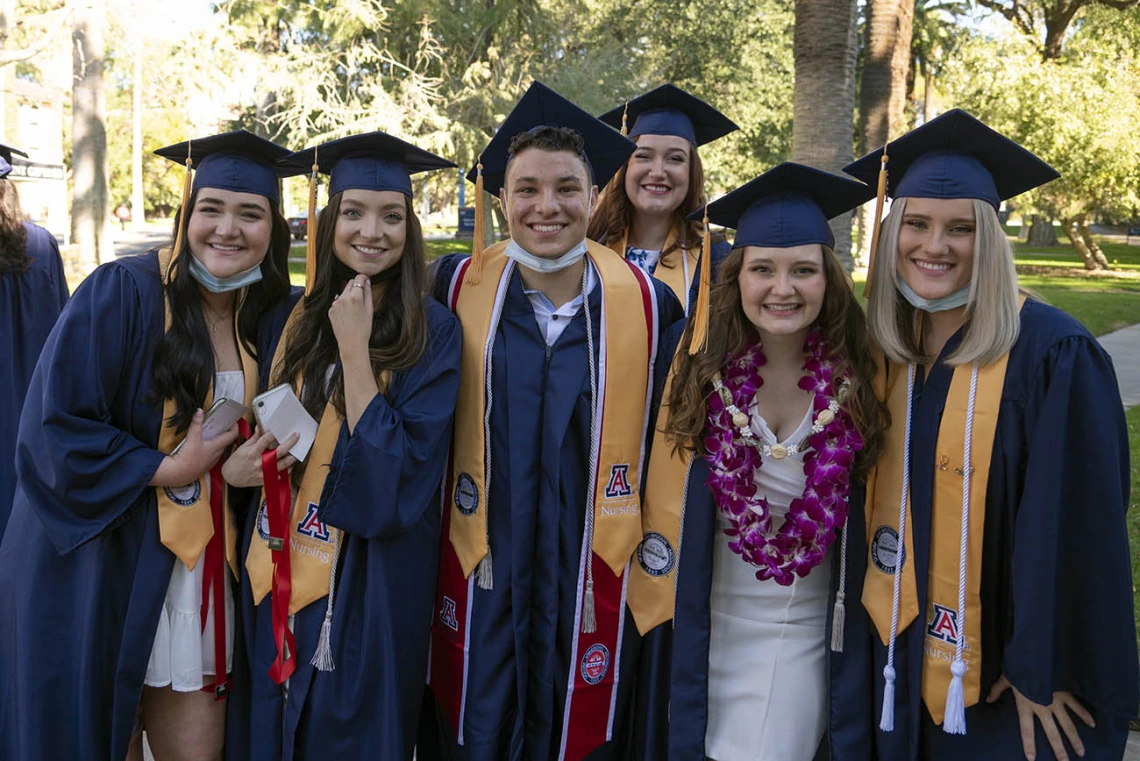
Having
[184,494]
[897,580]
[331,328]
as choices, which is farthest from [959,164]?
[184,494]

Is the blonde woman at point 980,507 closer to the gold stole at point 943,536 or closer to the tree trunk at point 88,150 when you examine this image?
the gold stole at point 943,536

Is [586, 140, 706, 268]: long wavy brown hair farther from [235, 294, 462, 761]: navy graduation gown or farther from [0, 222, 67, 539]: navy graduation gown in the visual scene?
[0, 222, 67, 539]: navy graduation gown

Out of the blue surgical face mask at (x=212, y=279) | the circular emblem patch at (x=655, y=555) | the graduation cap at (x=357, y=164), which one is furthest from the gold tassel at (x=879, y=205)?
the blue surgical face mask at (x=212, y=279)

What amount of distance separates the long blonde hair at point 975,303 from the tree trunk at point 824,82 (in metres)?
6.33

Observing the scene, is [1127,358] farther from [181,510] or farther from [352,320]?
[181,510]

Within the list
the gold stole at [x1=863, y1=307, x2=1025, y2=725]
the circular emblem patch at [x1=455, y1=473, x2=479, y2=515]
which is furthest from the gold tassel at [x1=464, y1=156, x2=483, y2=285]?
the gold stole at [x1=863, y1=307, x2=1025, y2=725]

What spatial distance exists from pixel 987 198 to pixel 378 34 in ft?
53.6

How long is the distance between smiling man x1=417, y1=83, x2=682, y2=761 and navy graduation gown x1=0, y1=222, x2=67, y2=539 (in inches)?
77.9

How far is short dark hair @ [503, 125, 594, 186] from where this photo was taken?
277 cm

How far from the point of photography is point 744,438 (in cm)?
251

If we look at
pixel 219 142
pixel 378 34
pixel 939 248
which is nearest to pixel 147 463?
pixel 219 142

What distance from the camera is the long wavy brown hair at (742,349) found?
2473mm

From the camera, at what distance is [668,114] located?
4062 millimetres

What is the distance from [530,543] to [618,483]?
0.31 m
